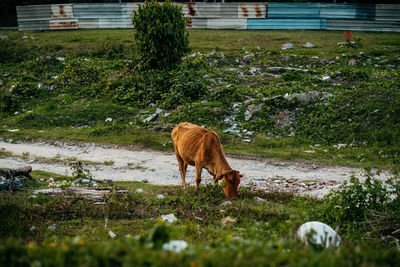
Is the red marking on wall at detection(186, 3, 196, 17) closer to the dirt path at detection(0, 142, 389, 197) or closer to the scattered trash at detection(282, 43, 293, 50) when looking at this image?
the scattered trash at detection(282, 43, 293, 50)

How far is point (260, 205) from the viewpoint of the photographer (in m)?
8.33

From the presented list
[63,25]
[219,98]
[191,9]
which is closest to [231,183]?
[219,98]

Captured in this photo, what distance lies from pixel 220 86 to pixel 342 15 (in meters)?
18.9

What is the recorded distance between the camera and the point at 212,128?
15.1 meters

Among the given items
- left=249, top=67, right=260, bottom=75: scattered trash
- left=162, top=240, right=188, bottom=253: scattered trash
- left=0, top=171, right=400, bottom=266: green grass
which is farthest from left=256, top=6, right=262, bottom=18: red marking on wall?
left=162, top=240, right=188, bottom=253: scattered trash

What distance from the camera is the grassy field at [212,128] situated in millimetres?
3846

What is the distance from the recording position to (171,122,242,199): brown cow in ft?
27.6

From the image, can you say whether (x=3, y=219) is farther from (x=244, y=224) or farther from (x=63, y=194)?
(x=244, y=224)

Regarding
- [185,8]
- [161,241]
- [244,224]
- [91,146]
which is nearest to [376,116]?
[244,224]

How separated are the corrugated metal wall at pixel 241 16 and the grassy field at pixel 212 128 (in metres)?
1.49

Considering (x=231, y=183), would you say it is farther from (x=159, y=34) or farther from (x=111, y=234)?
(x=159, y=34)

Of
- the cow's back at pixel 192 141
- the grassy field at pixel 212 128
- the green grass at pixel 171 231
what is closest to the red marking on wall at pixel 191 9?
the grassy field at pixel 212 128

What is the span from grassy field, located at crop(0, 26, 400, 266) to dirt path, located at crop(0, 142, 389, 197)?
612 mm

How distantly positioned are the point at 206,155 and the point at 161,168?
3583 mm
